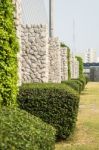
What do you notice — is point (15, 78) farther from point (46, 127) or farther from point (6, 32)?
point (46, 127)

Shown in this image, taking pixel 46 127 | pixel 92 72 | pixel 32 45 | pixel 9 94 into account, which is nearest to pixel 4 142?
pixel 46 127

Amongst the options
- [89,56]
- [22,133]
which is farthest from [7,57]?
[89,56]

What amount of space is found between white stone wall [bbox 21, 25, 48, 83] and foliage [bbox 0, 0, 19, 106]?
585 centimetres

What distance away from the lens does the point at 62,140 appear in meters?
11.7

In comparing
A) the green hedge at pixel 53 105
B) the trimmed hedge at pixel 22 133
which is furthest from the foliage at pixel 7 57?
the trimmed hedge at pixel 22 133

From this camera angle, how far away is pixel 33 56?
15.7m

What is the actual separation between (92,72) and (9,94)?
259ft

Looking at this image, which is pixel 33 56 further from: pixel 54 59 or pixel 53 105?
pixel 54 59

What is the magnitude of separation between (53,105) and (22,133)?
5219mm

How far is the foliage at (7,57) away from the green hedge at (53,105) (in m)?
1.52

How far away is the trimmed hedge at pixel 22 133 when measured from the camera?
560 centimetres

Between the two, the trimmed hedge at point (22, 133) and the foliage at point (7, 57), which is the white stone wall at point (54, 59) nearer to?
the foliage at point (7, 57)

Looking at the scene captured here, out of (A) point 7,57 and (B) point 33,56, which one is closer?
(A) point 7,57

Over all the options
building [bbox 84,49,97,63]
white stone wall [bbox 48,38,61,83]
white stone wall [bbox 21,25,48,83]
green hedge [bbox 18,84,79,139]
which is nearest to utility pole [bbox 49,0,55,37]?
white stone wall [bbox 48,38,61,83]
